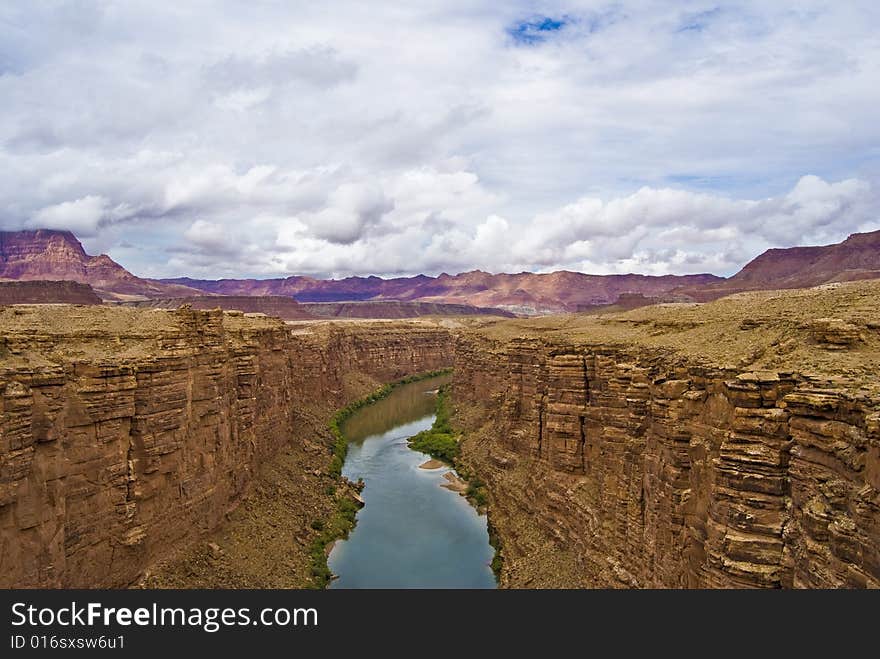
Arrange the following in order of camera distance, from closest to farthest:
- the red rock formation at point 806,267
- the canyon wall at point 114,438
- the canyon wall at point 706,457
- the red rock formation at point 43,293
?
the canyon wall at point 706,457
the canyon wall at point 114,438
the red rock formation at point 43,293
the red rock formation at point 806,267

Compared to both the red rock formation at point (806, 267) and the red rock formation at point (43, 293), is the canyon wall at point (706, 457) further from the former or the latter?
the red rock formation at point (43, 293)

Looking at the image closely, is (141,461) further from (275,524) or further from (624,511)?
(624,511)

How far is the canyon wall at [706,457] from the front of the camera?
35.0 feet

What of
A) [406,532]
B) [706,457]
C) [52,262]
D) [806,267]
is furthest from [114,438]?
[52,262]

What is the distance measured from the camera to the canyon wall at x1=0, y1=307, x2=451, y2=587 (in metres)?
15.3

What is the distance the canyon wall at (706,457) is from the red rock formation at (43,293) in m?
69.0

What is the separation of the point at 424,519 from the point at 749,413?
24.2 m

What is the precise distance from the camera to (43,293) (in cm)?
8188

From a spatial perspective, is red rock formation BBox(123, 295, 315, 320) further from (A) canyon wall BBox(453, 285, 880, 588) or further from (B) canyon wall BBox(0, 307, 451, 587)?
(A) canyon wall BBox(453, 285, 880, 588)

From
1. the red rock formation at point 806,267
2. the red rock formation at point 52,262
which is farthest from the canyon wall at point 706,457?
the red rock formation at point 52,262

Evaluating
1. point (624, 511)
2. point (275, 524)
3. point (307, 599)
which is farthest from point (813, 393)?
point (275, 524)

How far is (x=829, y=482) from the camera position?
10.7 meters

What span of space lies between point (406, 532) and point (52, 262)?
141006 millimetres

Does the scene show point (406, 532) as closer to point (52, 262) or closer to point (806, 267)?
point (806, 267)
